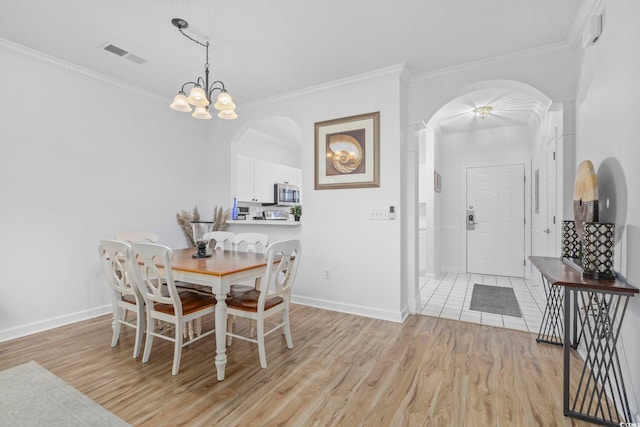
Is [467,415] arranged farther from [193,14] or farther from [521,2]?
[193,14]

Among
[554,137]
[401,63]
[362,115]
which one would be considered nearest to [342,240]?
[362,115]

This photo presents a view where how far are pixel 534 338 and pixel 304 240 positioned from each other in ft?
8.02

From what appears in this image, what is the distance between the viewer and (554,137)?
3455mm

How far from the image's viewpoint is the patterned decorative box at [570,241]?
2254 mm

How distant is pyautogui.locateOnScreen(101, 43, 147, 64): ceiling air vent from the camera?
9.18 feet

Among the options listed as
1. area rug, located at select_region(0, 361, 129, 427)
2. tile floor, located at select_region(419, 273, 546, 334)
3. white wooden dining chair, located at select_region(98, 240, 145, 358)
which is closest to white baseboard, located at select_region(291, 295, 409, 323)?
tile floor, located at select_region(419, 273, 546, 334)

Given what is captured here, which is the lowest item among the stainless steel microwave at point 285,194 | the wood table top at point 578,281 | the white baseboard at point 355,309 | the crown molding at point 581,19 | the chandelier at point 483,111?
the white baseboard at point 355,309

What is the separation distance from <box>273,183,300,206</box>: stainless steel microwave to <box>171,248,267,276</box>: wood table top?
318 cm

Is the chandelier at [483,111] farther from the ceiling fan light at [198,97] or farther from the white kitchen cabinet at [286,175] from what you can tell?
the ceiling fan light at [198,97]

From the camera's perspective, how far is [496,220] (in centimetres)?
548

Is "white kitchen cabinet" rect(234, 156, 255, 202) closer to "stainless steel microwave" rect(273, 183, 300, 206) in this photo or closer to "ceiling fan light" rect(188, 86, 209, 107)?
"stainless steel microwave" rect(273, 183, 300, 206)

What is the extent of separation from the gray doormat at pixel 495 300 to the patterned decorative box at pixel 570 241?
133cm

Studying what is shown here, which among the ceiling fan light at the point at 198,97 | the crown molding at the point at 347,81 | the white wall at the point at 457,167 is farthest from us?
the white wall at the point at 457,167

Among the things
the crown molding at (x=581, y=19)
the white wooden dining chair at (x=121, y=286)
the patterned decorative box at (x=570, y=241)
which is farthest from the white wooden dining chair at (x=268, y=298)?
the crown molding at (x=581, y=19)
